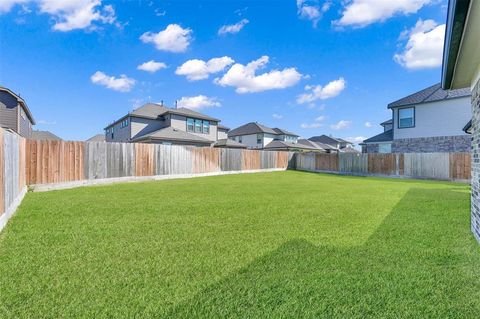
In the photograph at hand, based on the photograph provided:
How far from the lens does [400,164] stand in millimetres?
16828

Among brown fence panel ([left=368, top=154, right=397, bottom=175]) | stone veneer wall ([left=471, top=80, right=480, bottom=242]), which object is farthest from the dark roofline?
brown fence panel ([left=368, top=154, right=397, bottom=175])

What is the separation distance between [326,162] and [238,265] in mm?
20080

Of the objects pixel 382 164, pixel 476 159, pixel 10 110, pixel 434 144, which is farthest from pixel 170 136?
pixel 476 159

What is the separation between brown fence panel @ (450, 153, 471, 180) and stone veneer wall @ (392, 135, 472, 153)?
1.36 meters

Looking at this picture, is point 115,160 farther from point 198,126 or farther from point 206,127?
point 206,127

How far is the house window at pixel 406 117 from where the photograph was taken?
18000mm

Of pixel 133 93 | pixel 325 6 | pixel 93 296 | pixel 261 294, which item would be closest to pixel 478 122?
pixel 261 294

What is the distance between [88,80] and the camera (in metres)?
22.2

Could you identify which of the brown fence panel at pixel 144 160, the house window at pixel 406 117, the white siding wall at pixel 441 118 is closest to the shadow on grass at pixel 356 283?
the brown fence panel at pixel 144 160

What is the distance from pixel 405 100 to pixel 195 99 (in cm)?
2437

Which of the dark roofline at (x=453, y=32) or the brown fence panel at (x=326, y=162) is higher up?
the dark roofline at (x=453, y=32)

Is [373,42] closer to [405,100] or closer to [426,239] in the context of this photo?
[405,100]

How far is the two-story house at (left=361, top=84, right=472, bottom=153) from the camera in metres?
16.0

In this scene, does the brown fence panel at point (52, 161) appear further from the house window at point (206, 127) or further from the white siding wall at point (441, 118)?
the white siding wall at point (441, 118)
